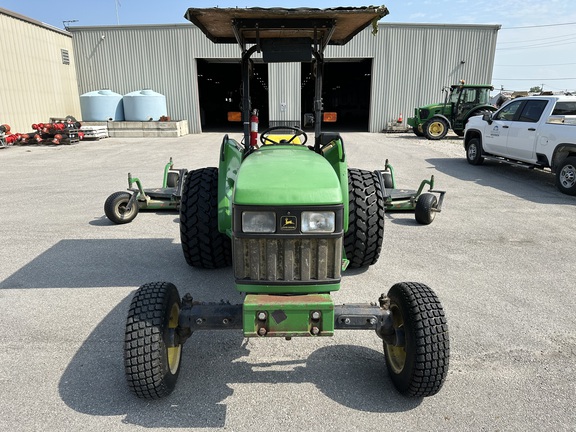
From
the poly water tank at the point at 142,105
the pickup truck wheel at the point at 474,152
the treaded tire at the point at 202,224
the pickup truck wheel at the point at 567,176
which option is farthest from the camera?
the poly water tank at the point at 142,105

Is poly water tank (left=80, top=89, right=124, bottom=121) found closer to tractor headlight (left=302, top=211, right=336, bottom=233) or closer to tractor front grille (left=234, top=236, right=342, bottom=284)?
tractor front grille (left=234, top=236, right=342, bottom=284)

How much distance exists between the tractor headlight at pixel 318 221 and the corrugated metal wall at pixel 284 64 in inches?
861

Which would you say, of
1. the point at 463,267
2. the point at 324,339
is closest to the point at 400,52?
the point at 463,267

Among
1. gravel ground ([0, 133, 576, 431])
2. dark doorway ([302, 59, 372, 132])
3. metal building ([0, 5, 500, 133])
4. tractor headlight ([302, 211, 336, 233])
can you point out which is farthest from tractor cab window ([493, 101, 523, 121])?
dark doorway ([302, 59, 372, 132])

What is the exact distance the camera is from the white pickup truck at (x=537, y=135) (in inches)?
346

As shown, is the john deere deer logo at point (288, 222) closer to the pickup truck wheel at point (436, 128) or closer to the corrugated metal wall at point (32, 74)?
the pickup truck wheel at point (436, 128)

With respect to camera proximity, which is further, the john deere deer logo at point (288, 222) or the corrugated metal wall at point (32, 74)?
the corrugated metal wall at point (32, 74)

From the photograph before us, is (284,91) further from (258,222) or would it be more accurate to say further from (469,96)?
(258,222)

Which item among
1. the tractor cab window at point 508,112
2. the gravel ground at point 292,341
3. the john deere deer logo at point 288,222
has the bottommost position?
the gravel ground at point 292,341

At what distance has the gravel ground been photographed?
8.77ft

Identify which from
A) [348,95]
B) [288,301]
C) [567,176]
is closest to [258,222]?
[288,301]

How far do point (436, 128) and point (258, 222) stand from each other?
18462 millimetres

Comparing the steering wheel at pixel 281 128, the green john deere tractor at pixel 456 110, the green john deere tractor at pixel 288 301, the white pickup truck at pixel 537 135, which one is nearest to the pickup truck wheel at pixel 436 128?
the green john deere tractor at pixel 456 110

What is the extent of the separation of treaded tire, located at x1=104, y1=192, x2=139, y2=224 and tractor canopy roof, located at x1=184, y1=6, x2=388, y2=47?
3008mm
